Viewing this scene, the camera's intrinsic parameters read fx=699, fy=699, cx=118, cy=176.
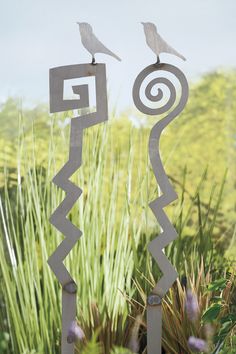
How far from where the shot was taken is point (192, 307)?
2.48 metres

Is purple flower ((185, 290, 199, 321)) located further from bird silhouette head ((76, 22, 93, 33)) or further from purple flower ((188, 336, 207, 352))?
bird silhouette head ((76, 22, 93, 33))

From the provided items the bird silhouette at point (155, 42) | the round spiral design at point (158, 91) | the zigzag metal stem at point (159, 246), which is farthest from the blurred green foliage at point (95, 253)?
the bird silhouette at point (155, 42)

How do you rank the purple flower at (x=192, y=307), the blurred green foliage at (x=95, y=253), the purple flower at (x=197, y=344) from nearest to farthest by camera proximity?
the purple flower at (x=197, y=344) < the purple flower at (x=192, y=307) < the blurred green foliage at (x=95, y=253)

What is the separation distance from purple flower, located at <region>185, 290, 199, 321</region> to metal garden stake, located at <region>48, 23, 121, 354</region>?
0.42 m

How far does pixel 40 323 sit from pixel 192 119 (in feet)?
9.20

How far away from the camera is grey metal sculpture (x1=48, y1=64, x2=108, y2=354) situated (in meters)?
2.36

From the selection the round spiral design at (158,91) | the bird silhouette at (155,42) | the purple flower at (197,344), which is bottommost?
the purple flower at (197,344)

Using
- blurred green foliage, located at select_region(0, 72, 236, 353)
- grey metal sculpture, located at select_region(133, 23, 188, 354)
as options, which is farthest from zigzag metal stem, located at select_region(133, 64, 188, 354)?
blurred green foliage, located at select_region(0, 72, 236, 353)

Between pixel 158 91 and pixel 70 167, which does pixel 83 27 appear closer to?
pixel 158 91

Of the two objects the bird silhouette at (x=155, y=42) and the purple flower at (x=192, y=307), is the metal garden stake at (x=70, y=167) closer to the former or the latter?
the bird silhouette at (x=155, y=42)

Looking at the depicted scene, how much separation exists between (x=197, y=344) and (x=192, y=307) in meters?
0.17

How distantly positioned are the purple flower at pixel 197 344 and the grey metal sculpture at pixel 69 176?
40cm

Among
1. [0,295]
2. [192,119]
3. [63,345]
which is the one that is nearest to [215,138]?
[192,119]

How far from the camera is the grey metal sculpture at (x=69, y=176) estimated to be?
2.36 m
